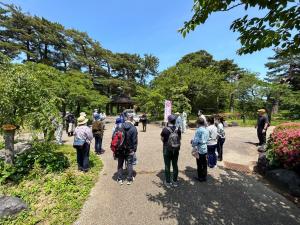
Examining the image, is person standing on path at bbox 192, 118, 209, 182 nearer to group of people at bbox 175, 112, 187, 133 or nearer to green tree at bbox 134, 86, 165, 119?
group of people at bbox 175, 112, 187, 133

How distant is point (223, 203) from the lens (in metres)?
4.45

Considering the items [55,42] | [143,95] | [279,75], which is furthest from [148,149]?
[279,75]

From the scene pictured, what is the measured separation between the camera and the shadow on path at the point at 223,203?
391 centimetres

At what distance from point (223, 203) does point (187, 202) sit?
2.46 ft

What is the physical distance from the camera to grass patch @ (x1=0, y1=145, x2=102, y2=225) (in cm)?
407

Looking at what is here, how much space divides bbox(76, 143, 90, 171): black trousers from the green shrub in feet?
1.81

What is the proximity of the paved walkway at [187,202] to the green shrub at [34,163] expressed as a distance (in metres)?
1.43

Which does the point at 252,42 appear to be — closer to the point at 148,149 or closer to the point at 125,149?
the point at 125,149

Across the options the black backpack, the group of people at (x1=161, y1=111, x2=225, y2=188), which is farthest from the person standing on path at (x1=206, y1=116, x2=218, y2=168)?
the black backpack

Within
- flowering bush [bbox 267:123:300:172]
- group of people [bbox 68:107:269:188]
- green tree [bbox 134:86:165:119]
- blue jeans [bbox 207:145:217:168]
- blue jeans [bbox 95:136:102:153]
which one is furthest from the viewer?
green tree [bbox 134:86:165:119]

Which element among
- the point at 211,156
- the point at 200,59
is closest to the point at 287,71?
the point at 200,59

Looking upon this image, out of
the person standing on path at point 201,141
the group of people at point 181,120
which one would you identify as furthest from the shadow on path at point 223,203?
the group of people at point 181,120

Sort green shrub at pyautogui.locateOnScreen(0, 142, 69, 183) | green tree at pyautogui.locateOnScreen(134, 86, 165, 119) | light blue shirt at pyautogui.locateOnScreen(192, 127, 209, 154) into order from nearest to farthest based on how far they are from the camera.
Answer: light blue shirt at pyautogui.locateOnScreen(192, 127, 209, 154) → green shrub at pyautogui.locateOnScreen(0, 142, 69, 183) → green tree at pyautogui.locateOnScreen(134, 86, 165, 119)

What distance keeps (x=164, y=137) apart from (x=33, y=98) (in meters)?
3.77
